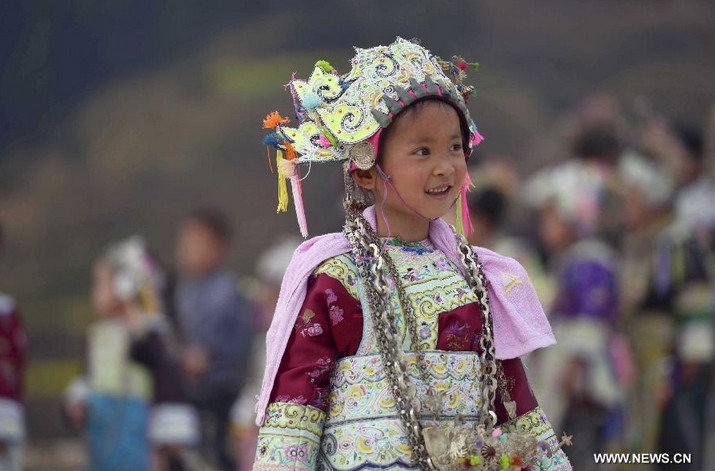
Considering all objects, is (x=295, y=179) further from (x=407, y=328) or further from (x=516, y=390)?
(x=516, y=390)

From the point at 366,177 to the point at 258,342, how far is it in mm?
6223

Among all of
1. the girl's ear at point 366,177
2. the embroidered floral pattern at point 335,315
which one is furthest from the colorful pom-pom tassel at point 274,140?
the embroidered floral pattern at point 335,315

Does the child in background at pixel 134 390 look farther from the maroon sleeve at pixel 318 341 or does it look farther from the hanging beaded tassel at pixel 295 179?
the maroon sleeve at pixel 318 341

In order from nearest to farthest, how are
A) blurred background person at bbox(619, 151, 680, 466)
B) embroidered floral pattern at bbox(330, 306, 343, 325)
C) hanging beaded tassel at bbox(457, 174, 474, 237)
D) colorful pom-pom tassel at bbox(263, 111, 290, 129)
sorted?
embroidered floral pattern at bbox(330, 306, 343, 325)
colorful pom-pom tassel at bbox(263, 111, 290, 129)
hanging beaded tassel at bbox(457, 174, 474, 237)
blurred background person at bbox(619, 151, 680, 466)

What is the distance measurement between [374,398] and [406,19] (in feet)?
23.7

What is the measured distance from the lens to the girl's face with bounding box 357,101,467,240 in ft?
11.5

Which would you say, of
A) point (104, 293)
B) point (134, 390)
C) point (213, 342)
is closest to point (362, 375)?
point (134, 390)

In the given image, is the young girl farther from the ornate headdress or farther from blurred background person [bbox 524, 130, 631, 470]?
blurred background person [bbox 524, 130, 631, 470]

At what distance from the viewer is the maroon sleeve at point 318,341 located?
343cm

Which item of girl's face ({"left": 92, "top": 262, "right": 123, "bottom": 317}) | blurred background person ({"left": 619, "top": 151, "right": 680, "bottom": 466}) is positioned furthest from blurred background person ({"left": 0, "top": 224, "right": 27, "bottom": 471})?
blurred background person ({"left": 619, "top": 151, "right": 680, "bottom": 466})

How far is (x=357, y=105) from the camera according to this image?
3562mm

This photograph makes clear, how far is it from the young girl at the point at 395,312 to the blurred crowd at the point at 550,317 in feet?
17.7

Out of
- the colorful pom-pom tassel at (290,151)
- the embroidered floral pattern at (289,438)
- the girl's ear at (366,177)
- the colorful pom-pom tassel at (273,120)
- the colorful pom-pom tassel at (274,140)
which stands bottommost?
the embroidered floral pattern at (289,438)

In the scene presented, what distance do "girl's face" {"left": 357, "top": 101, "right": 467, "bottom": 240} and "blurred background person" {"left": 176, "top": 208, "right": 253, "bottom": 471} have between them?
6.16 m
